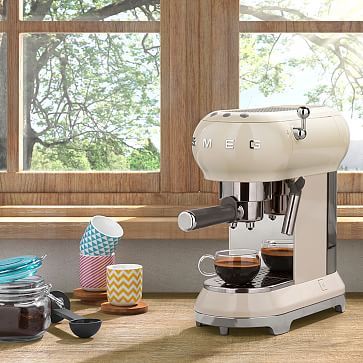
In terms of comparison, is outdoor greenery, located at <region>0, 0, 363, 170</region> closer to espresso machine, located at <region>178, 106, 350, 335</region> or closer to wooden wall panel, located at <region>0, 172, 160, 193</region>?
wooden wall panel, located at <region>0, 172, 160, 193</region>

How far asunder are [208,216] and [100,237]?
48 cm

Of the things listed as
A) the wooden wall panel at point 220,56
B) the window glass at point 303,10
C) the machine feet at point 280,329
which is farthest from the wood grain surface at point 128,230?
the window glass at point 303,10

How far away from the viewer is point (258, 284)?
1.92 metres

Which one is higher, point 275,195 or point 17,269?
point 275,195

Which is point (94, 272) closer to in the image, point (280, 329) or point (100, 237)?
point (100, 237)

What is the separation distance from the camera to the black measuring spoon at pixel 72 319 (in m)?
1.84

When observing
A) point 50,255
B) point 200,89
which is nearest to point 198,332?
point 50,255

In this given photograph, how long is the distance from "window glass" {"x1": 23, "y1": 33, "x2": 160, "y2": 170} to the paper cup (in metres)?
0.30

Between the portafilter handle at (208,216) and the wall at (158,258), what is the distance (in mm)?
486

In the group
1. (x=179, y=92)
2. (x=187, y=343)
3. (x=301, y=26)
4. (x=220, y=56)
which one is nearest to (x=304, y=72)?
(x=301, y=26)

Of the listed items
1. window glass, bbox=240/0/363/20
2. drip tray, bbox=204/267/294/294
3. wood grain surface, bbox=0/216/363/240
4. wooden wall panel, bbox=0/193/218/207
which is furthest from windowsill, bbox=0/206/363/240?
window glass, bbox=240/0/363/20

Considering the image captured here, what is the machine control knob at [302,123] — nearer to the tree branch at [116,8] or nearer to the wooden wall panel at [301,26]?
the wooden wall panel at [301,26]

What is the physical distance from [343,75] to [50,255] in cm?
94

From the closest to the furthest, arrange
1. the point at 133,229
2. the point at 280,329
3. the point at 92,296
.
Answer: the point at 280,329, the point at 92,296, the point at 133,229
